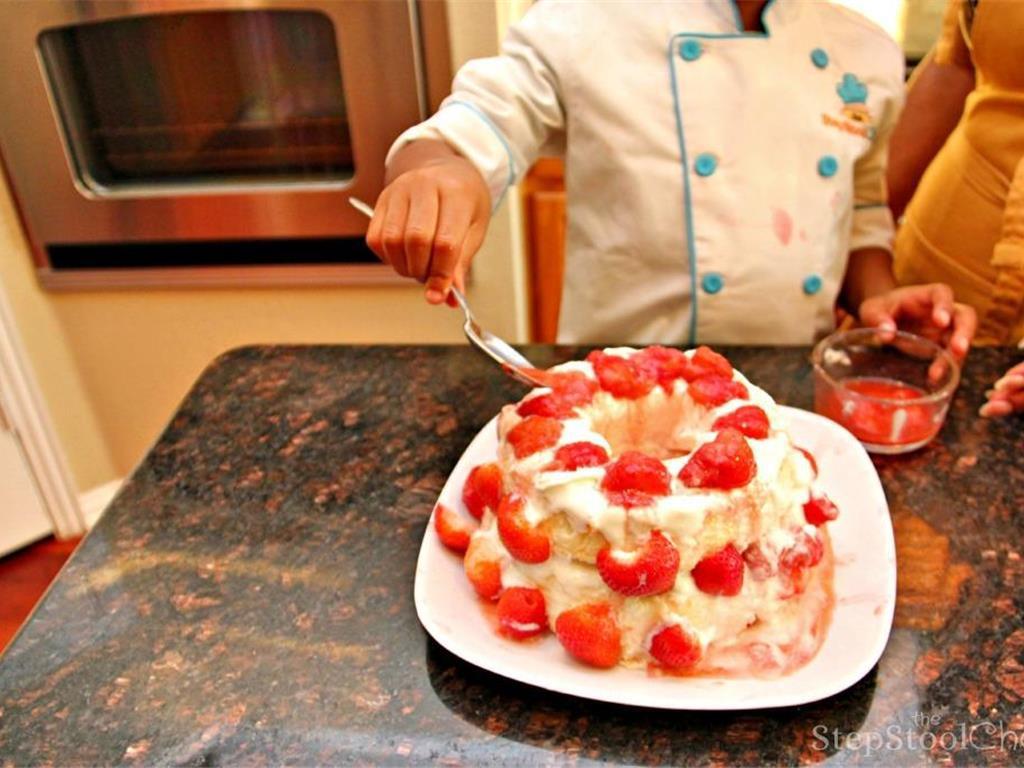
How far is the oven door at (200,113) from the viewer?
140 centimetres

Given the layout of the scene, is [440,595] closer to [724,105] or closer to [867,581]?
[867,581]

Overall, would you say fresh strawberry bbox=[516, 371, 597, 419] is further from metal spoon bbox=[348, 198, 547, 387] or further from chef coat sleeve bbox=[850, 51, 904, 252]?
chef coat sleeve bbox=[850, 51, 904, 252]

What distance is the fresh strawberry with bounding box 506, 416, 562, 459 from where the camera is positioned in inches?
26.2

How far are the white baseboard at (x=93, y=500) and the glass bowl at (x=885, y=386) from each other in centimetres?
140

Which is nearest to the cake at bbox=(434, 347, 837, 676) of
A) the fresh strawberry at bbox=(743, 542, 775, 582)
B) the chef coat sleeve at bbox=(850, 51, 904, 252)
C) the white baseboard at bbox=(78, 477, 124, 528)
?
the fresh strawberry at bbox=(743, 542, 775, 582)

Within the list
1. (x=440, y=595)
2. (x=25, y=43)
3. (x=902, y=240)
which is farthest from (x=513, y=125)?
(x=25, y=43)

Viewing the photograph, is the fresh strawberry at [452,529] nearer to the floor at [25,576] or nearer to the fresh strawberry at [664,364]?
the fresh strawberry at [664,364]

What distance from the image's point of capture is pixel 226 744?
59 centimetres

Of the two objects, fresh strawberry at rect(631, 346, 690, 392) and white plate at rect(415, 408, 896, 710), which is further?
fresh strawberry at rect(631, 346, 690, 392)

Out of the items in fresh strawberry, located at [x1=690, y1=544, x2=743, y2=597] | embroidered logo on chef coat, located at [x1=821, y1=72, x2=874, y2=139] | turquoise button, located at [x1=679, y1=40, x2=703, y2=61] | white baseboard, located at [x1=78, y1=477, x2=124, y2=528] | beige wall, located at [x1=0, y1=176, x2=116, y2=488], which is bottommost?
white baseboard, located at [x1=78, y1=477, x2=124, y2=528]

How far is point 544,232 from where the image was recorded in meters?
1.66

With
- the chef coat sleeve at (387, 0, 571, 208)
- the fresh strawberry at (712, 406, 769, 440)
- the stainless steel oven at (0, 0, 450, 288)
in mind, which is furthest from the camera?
the stainless steel oven at (0, 0, 450, 288)

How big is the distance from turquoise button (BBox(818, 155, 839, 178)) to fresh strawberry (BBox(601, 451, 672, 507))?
1.85ft

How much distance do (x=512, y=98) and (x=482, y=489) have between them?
0.47 m
